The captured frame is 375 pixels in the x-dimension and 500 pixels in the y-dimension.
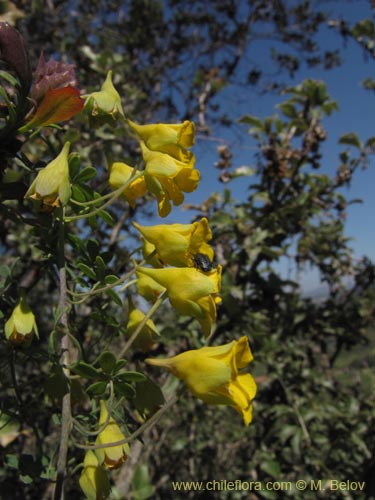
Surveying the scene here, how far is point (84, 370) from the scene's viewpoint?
49 cm

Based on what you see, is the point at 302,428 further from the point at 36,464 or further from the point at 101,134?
the point at 101,134

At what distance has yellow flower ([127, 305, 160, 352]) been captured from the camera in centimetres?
57

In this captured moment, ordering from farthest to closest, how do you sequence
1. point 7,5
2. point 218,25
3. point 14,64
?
point 218,25, point 7,5, point 14,64

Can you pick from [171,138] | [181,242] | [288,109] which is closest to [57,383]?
[181,242]

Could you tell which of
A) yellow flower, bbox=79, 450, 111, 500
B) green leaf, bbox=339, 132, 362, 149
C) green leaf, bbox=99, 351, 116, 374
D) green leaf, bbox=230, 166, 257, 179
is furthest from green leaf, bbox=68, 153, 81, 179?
green leaf, bbox=339, 132, 362, 149

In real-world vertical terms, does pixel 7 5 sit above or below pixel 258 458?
above

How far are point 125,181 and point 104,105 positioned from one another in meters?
0.11

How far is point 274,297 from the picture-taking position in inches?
67.6

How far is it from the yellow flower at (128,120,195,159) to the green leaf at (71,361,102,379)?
1.00 feet

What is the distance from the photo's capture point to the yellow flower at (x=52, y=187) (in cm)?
48

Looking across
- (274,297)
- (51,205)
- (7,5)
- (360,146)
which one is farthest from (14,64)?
(360,146)

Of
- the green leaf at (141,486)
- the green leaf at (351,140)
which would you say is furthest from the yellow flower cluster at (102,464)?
the green leaf at (351,140)

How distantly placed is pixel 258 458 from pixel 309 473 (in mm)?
198

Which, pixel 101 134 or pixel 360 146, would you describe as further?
pixel 360 146
